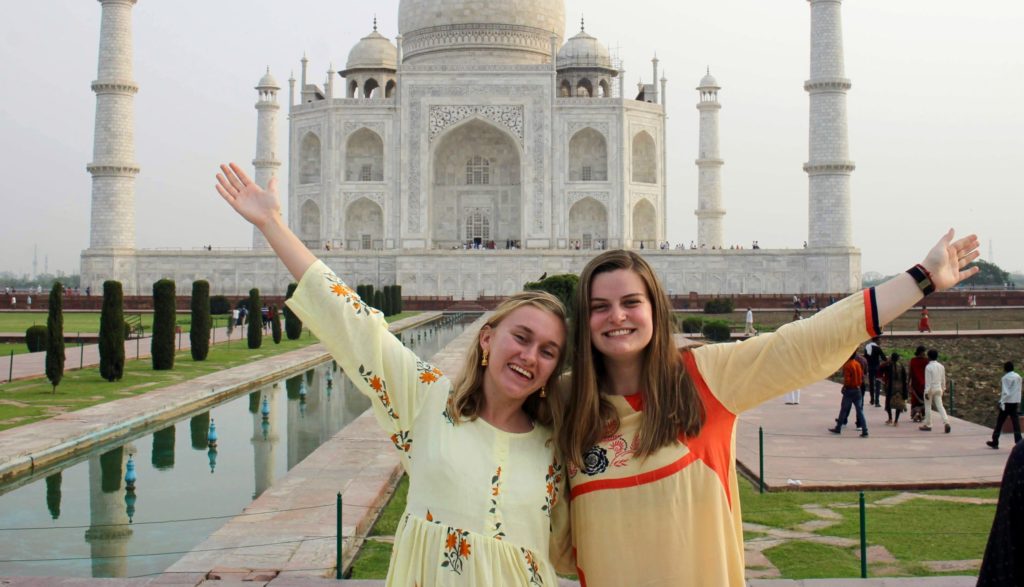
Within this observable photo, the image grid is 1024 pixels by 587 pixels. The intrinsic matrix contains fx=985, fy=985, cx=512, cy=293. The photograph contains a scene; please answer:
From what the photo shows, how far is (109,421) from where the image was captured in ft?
23.4

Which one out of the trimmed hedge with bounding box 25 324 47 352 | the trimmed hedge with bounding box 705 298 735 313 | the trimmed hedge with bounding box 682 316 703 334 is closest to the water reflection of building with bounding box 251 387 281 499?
the trimmed hedge with bounding box 25 324 47 352

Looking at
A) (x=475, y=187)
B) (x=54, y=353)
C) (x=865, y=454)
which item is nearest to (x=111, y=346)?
(x=54, y=353)

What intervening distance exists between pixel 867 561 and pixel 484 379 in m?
2.52

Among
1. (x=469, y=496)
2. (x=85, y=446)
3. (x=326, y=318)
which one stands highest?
(x=326, y=318)

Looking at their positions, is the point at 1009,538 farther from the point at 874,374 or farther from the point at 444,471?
the point at 874,374

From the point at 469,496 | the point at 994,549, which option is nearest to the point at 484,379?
the point at 469,496

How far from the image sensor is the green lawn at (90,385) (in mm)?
7812

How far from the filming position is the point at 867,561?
12.1ft

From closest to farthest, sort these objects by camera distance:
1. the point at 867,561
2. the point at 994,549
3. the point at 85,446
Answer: the point at 994,549, the point at 867,561, the point at 85,446

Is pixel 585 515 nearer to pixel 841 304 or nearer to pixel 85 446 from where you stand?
pixel 841 304

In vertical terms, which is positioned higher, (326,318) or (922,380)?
(326,318)

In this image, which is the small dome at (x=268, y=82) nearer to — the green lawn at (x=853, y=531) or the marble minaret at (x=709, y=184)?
the marble minaret at (x=709, y=184)

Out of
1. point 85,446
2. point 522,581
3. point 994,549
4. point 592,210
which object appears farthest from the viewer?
point 592,210

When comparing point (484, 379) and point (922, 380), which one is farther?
point (922, 380)
